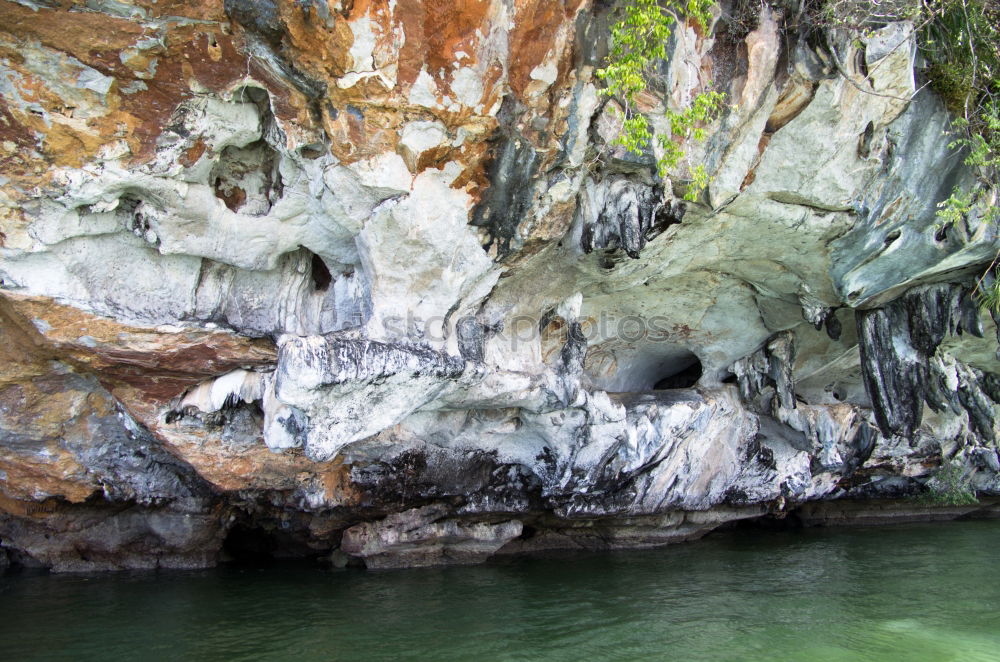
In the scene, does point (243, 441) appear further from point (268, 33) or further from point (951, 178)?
point (951, 178)

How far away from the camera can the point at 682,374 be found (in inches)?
437

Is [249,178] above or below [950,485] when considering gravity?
above

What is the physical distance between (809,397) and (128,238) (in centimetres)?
967

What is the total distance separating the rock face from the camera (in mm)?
5629

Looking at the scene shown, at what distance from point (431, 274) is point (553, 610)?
3997 mm

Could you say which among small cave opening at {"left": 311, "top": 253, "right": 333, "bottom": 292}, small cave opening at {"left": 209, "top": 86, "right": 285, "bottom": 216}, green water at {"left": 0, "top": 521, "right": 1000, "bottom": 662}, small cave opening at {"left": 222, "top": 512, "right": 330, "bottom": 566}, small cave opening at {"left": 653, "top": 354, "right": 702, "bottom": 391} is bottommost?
green water at {"left": 0, "top": 521, "right": 1000, "bottom": 662}

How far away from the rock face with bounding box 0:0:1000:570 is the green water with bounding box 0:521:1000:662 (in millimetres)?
848

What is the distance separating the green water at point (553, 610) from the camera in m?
6.45

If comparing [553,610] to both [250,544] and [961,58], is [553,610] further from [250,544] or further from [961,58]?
[961,58]

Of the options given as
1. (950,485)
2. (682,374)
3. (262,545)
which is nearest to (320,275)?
(262,545)

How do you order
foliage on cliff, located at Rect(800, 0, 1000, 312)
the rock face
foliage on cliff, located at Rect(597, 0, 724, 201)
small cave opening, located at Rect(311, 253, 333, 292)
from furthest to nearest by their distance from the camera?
small cave opening, located at Rect(311, 253, 333, 292), foliage on cliff, located at Rect(800, 0, 1000, 312), the rock face, foliage on cliff, located at Rect(597, 0, 724, 201)

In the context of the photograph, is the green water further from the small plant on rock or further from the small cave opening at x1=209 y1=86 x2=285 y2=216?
the small cave opening at x1=209 y1=86 x2=285 y2=216

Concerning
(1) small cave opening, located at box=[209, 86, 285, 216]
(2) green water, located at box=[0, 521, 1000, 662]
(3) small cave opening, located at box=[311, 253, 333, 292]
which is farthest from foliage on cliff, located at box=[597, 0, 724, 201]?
(2) green water, located at box=[0, 521, 1000, 662]

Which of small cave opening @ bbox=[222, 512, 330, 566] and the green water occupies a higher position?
small cave opening @ bbox=[222, 512, 330, 566]
